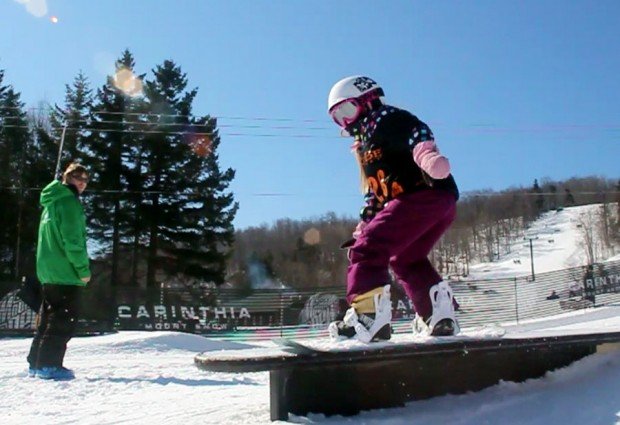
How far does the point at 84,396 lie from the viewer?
320cm

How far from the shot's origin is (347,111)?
103 inches

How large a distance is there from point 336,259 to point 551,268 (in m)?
37.9

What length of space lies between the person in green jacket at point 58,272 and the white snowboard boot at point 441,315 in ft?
8.41

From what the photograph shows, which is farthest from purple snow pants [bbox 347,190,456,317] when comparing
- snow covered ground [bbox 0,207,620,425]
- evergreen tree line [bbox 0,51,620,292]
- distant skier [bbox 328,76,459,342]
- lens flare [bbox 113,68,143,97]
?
lens flare [bbox 113,68,143,97]

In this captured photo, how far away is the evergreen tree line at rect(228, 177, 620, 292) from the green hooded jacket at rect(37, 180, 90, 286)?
37.3m

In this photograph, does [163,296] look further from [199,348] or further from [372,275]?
[372,275]

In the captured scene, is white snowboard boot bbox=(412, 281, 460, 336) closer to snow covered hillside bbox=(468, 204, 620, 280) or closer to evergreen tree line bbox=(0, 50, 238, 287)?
evergreen tree line bbox=(0, 50, 238, 287)

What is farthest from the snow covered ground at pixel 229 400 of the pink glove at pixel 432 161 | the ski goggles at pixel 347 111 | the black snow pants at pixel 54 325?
the ski goggles at pixel 347 111

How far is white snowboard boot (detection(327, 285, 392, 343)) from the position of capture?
2.20m

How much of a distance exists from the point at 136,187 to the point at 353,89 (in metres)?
26.5

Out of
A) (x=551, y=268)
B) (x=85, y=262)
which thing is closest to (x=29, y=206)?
(x=85, y=262)

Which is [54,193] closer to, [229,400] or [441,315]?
[229,400]

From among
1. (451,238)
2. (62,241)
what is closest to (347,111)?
(62,241)

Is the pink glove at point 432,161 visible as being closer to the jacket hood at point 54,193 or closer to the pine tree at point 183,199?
the jacket hood at point 54,193
